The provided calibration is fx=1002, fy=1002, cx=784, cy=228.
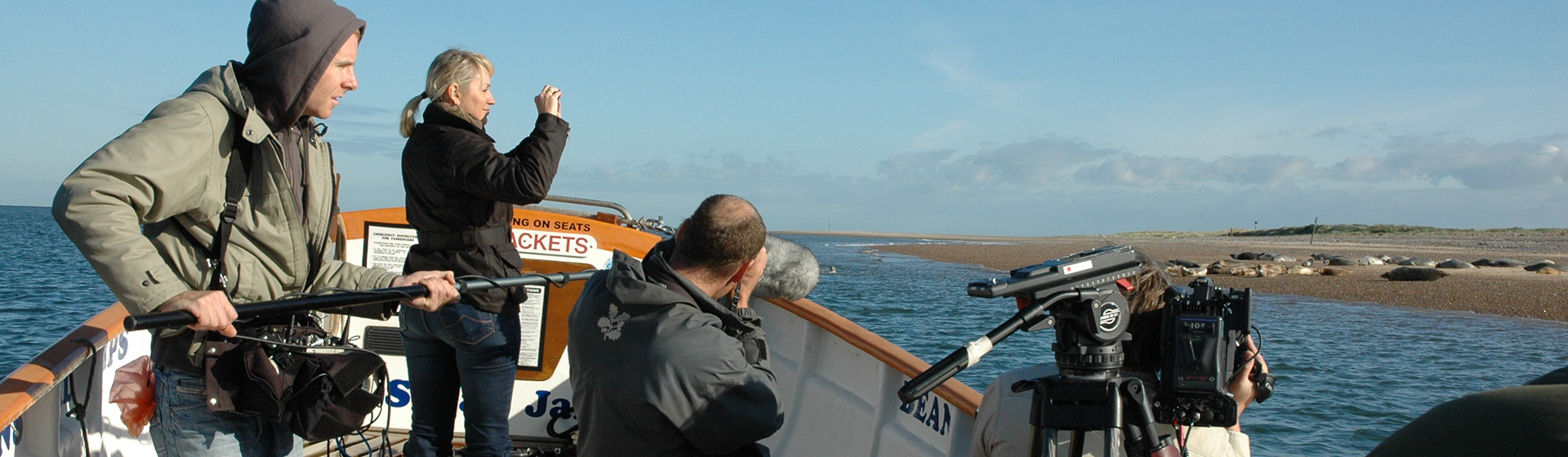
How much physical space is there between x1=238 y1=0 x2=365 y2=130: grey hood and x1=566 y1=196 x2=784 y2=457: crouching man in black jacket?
28.9 inches

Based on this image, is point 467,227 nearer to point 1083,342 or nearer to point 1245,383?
point 1083,342

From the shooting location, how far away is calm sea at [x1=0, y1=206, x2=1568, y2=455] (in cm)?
943

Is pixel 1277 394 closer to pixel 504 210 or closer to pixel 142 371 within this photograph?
pixel 504 210

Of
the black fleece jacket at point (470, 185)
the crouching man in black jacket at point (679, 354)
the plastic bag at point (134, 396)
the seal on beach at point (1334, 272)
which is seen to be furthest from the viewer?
the seal on beach at point (1334, 272)

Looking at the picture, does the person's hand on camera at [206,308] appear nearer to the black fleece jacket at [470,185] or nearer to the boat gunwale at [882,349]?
the black fleece jacket at [470,185]

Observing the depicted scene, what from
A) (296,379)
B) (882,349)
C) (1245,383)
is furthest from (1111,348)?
(882,349)

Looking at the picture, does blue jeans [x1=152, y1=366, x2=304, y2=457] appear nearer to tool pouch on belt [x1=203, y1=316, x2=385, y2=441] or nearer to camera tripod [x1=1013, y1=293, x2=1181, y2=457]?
tool pouch on belt [x1=203, y1=316, x2=385, y2=441]

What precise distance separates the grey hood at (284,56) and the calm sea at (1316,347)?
8.13m

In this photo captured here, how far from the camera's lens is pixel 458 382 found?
3.19m

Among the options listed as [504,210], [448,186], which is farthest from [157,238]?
[504,210]

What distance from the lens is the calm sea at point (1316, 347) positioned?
9.43 m

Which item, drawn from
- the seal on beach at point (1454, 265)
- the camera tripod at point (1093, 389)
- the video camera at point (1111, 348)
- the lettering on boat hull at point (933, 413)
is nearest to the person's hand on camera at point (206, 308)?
the video camera at point (1111, 348)

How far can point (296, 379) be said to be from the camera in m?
2.20

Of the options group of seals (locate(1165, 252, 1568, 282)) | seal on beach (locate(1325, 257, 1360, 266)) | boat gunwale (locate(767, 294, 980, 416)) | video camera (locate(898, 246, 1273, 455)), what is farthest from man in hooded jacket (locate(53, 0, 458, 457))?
seal on beach (locate(1325, 257, 1360, 266))
